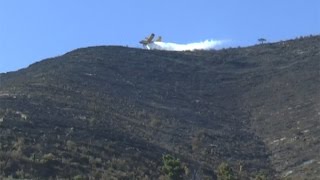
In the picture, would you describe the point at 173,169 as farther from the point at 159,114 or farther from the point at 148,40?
the point at 148,40

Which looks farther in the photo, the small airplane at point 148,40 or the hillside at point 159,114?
the small airplane at point 148,40

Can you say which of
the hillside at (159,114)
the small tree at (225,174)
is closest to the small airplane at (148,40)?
the hillside at (159,114)

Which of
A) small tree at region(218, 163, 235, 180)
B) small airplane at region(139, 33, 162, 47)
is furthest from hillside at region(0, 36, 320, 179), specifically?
small airplane at region(139, 33, 162, 47)

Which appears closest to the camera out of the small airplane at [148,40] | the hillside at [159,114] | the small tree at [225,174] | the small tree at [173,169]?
the small tree at [173,169]

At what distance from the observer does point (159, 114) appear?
45438 millimetres

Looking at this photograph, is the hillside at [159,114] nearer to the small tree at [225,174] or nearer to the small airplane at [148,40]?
the small tree at [225,174]

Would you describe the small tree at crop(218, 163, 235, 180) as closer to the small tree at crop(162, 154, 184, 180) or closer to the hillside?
the hillside

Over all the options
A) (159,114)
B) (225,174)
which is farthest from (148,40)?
(225,174)

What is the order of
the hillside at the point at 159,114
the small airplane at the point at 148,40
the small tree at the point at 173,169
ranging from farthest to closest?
the small airplane at the point at 148,40, the hillside at the point at 159,114, the small tree at the point at 173,169

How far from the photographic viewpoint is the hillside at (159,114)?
28.7 meters

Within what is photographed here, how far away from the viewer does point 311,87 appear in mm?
54844

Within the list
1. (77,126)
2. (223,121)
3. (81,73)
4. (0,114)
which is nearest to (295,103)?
(223,121)

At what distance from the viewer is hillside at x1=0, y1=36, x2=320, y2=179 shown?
94.2 feet

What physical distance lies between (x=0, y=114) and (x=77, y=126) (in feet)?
12.3
